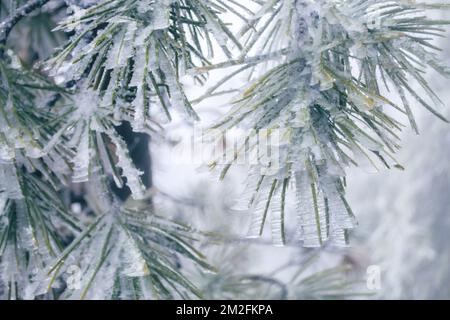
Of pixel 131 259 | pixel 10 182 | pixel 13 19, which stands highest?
pixel 13 19

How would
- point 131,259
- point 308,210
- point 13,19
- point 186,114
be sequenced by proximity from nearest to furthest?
1. point 308,210
2. point 186,114
3. point 131,259
4. point 13,19

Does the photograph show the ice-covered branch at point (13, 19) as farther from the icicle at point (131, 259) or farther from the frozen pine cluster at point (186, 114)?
the icicle at point (131, 259)

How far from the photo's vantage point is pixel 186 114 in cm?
71

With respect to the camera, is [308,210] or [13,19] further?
[13,19]

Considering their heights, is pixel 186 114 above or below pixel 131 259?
above

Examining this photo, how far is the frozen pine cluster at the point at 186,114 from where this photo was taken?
61 centimetres

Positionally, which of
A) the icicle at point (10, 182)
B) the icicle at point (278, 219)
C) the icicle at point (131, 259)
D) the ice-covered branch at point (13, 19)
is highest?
the ice-covered branch at point (13, 19)

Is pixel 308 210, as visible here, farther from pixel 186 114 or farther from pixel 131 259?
pixel 131 259

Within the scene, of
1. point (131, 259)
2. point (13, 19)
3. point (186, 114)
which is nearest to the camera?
point (186, 114)

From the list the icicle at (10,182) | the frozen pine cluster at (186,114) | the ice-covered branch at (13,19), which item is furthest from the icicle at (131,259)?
the ice-covered branch at (13,19)

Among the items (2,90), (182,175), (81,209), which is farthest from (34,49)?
(182,175)

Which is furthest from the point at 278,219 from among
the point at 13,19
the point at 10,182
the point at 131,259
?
the point at 13,19
